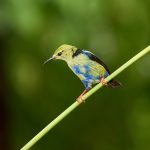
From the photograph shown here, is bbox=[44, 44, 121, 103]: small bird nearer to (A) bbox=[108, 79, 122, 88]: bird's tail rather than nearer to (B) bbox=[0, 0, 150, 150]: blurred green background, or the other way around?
(A) bbox=[108, 79, 122, 88]: bird's tail

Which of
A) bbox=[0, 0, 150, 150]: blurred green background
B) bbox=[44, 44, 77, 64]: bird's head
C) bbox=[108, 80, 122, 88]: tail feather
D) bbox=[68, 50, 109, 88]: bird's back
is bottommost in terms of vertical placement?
bbox=[0, 0, 150, 150]: blurred green background

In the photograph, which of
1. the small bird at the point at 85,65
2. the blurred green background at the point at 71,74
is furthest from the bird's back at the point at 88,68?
the blurred green background at the point at 71,74

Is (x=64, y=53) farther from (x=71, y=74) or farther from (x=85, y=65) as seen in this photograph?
(x=71, y=74)

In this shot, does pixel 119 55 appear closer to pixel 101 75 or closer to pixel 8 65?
pixel 8 65

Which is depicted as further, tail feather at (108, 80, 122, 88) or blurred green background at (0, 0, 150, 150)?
blurred green background at (0, 0, 150, 150)

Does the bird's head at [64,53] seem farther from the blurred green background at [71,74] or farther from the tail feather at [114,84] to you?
the blurred green background at [71,74]

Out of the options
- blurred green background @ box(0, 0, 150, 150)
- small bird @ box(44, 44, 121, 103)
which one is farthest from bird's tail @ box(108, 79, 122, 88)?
blurred green background @ box(0, 0, 150, 150)
